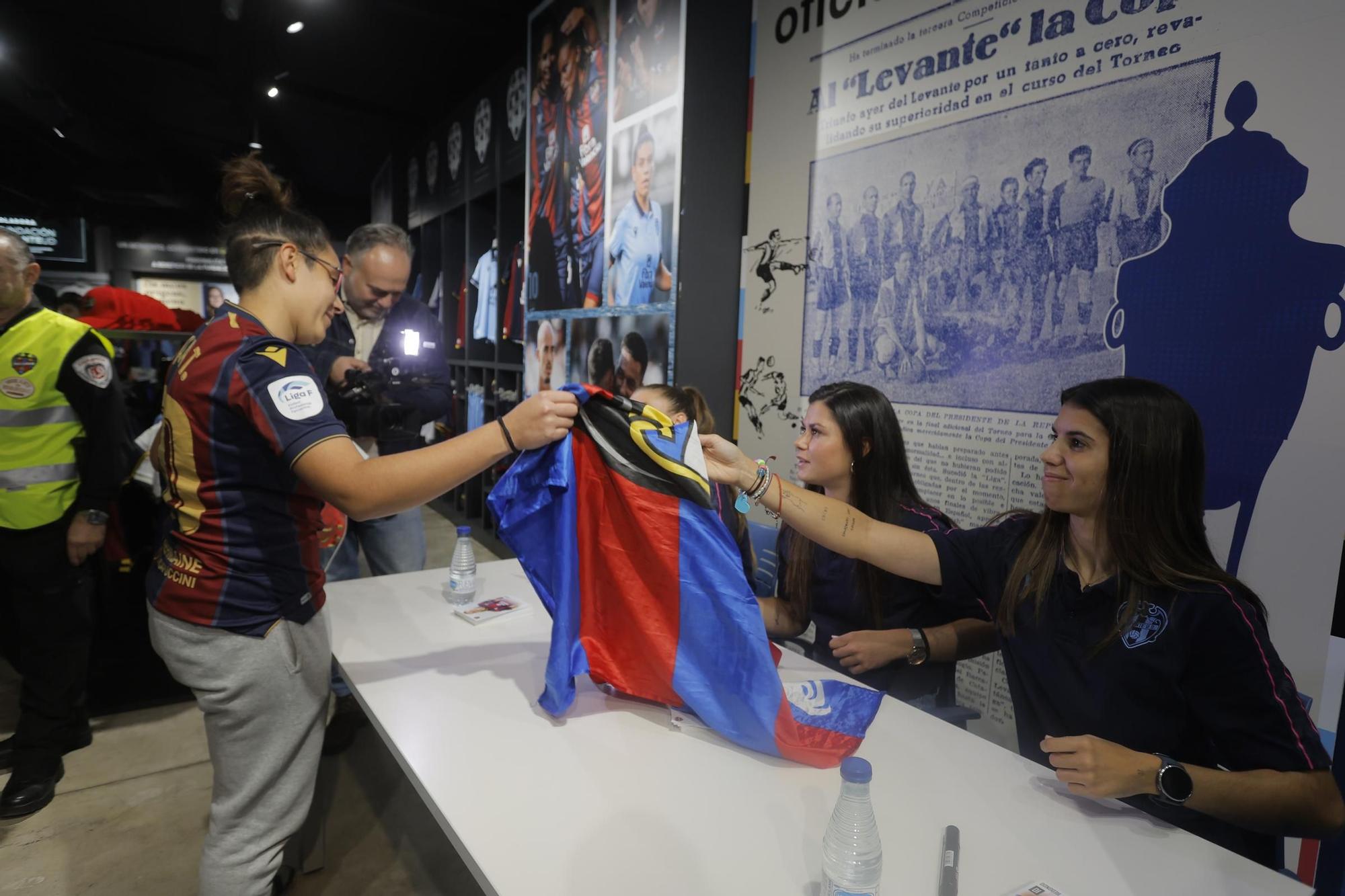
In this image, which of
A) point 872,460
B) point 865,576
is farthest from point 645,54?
point 865,576

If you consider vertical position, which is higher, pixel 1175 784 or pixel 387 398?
pixel 387 398

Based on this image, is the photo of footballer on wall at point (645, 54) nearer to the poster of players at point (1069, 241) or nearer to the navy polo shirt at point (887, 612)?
the poster of players at point (1069, 241)

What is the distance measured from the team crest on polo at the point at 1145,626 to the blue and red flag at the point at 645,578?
0.47m

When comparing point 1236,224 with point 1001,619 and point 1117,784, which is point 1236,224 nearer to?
point 1001,619

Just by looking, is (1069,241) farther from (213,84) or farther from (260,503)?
(213,84)

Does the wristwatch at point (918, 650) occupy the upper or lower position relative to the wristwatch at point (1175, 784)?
lower

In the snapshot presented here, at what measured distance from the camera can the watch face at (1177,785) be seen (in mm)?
1078

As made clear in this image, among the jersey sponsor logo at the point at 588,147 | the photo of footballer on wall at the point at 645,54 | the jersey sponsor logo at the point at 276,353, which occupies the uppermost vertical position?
the photo of footballer on wall at the point at 645,54

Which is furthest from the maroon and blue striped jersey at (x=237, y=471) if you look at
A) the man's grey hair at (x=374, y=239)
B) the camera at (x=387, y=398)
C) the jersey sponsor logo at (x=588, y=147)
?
the jersey sponsor logo at (x=588, y=147)

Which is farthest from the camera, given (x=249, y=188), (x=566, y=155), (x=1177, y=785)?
(x=566, y=155)

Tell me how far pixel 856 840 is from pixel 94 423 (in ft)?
8.93

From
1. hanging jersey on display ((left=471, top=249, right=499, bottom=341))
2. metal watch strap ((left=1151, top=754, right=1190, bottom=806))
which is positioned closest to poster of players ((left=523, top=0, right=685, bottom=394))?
hanging jersey on display ((left=471, top=249, right=499, bottom=341))

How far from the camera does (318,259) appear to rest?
1.46 m

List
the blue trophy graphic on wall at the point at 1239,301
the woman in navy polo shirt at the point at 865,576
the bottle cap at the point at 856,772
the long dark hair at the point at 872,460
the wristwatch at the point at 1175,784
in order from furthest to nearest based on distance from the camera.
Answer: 1. the long dark hair at the point at 872,460
2. the woman in navy polo shirt at the point at 865,576
3. the blue trophy graphic on wall at the point at 1239,301
4. the wristwatch at the point at 1175,784
5. the bottle cap at the point at 856,772
